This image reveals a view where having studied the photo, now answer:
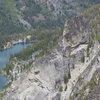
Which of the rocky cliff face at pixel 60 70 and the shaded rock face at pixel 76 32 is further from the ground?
the shaded rock face at pixel 76 32

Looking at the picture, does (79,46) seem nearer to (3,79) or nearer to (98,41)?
(98,41)

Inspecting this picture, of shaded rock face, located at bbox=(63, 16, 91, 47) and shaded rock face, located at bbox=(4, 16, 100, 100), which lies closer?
shaded rock face, located at bbox=(4, 16, 100, 100)

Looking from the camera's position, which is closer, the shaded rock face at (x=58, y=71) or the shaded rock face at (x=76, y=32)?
the shaded rock face at (x=58, y=71)

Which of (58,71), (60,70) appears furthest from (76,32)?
(58,71)

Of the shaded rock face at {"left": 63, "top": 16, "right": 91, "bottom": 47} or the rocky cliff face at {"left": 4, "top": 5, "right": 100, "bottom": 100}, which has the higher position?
the shaded rock face at {"left": 63, "top": 16, "right": 91, "bottom": 47}

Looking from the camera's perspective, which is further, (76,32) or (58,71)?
(76,32)

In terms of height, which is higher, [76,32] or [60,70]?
[76,32]

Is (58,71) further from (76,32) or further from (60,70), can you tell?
(76,32)
